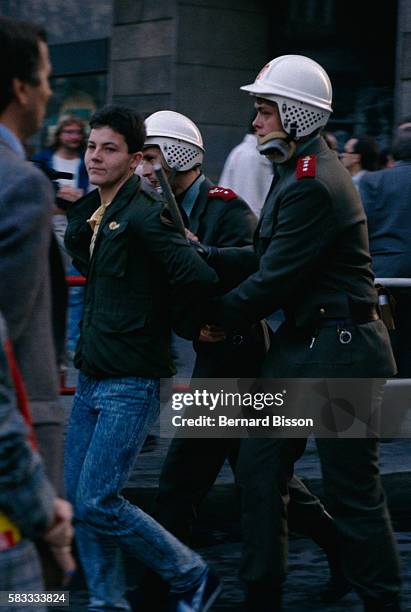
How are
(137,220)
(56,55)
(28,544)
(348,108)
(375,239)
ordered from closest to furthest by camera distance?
1. (28,544)
2. (137,220)
3. (375,239)
4. (348,108)
5. (56,55)

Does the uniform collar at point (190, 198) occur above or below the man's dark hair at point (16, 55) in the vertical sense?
below

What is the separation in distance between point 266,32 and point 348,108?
1178 millimetres

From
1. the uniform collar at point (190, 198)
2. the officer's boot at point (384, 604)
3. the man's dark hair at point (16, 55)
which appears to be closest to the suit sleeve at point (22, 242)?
the man's dark hair at point (16, 55)

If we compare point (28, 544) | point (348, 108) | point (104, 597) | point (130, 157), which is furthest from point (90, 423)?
point (348, 108)

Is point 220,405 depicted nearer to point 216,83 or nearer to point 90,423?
point 90,423

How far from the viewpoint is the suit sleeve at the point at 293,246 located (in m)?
4.50

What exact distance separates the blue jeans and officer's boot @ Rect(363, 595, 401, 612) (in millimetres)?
566

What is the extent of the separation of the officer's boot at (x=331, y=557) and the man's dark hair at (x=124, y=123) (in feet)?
5.38

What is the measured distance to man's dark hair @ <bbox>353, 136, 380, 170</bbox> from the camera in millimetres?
9391

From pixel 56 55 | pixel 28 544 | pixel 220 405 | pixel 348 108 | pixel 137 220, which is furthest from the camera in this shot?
pixel 56 55

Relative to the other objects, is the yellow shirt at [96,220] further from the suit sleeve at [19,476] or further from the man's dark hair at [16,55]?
the suit sleeve at [19,476]

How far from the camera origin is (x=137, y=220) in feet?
14.7

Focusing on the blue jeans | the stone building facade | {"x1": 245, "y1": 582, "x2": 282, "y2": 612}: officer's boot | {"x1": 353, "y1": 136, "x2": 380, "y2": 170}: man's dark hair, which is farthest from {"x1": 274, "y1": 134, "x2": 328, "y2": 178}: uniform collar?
the stone building facade

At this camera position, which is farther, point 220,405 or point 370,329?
point 220,405
